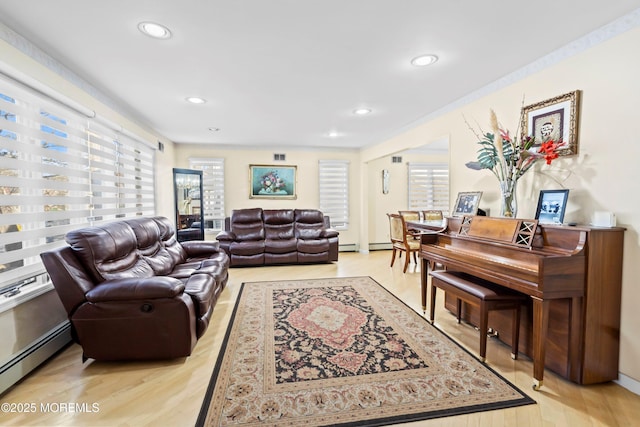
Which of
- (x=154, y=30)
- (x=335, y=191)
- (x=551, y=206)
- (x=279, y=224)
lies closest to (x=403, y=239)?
(x=335, y=191)

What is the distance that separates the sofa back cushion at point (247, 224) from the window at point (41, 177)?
2.39 m

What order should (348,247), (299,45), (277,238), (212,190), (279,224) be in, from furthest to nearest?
(348,247), (212,190), (279,224), (277,238), (299,45)

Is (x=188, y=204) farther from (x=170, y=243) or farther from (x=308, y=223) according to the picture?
(x=308, y=223)

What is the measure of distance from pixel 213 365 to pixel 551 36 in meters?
3.45

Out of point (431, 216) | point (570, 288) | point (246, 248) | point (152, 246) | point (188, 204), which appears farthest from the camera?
point (431, 216)

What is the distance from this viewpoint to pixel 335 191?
6.75 m

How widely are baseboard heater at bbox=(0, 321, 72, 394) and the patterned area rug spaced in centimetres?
128

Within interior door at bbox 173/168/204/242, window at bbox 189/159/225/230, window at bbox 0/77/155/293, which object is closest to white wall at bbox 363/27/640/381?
window at bbox 0/77/155/293

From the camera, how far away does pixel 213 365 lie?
2.19m

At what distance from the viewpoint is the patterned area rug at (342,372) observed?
168 centimetres

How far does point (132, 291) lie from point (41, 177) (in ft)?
4.01

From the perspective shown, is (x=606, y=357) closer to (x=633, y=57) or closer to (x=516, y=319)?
(x=516, y=319)

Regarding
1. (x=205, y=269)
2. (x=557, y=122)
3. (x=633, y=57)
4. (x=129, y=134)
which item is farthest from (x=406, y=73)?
(x=129, y=134)

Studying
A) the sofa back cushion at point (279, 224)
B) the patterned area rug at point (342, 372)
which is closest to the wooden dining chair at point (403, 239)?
the patterned area rug at point (342, 372)
